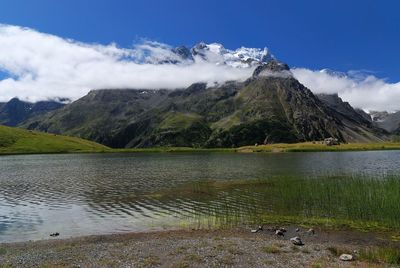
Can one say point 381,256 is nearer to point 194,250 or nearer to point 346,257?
point 346,257

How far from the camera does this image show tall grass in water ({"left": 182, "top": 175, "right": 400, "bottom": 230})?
3772 centimetres

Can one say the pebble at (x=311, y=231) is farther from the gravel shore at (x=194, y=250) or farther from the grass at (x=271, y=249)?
the grass at (x=271, y=249)

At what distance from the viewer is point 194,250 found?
92.8 ft

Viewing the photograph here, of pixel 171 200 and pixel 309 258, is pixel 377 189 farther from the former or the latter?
pixel 171 200

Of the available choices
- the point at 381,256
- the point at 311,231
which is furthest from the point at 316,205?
the point at 381,256

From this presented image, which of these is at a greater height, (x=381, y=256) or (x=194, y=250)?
(x=381, y=256)

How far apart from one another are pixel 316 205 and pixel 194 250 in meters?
21.9

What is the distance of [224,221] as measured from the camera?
134ft

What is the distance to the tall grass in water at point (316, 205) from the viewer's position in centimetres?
3772

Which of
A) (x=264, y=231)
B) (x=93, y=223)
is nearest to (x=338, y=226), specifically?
(x=264, y=231)

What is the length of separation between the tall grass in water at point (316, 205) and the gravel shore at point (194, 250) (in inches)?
172

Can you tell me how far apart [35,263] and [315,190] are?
34117 mm

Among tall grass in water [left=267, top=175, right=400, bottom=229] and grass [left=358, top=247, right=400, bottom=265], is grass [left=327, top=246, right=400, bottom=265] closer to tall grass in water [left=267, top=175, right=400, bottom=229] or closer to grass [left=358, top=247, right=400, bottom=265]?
grass [left=358, top=247, right=400, bottom=265]

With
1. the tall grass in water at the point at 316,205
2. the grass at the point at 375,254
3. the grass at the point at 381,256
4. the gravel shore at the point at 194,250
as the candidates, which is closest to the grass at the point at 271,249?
the gravel shore at the point at 194,250
